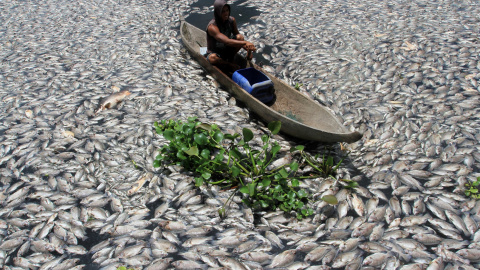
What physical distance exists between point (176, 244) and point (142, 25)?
21.0 ft

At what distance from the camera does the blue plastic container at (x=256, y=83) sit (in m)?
5.12

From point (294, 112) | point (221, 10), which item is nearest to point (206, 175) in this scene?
point (294, 112)

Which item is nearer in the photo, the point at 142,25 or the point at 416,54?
the point at 416,54

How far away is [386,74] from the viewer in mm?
6156

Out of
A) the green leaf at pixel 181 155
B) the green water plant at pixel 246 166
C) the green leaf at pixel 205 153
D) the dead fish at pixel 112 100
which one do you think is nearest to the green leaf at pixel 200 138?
the green water plant at pixel 246 166

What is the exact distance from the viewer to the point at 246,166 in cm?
443

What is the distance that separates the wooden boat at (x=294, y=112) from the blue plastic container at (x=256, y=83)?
0.09 m

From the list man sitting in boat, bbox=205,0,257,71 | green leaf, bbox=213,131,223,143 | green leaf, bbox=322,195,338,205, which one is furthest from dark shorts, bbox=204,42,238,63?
green leaf, bbox=322,195,338,205

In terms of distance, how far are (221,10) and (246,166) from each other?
2505 mm

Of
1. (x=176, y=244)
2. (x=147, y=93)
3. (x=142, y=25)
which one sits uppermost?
(x=142, y=25)

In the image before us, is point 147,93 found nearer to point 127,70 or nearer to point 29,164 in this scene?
point 127,70

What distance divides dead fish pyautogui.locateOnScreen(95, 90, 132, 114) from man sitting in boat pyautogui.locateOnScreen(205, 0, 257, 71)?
155 cm

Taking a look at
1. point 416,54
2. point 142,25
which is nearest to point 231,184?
point 416,54

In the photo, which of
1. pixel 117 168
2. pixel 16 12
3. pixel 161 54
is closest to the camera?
pixel 117 168
